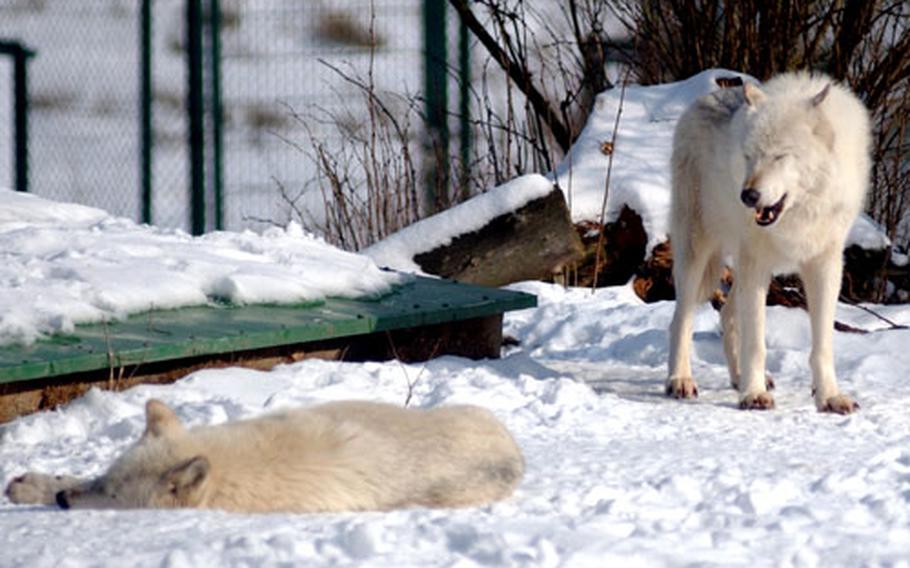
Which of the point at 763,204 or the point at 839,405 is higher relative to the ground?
the point at 763,204

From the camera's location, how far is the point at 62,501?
3844 mm

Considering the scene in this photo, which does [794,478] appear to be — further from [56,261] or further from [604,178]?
[604,178]

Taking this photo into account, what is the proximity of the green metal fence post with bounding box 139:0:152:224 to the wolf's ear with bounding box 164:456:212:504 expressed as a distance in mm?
8558

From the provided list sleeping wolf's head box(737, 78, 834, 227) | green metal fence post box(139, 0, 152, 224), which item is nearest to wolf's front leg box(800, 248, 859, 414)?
sleeping wolf's head box(737, 78, 834, 227)

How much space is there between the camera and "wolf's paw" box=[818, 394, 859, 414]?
6109 mm

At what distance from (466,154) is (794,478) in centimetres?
729

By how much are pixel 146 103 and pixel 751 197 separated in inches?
283

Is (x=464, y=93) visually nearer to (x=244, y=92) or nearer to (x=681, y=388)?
(x=244, y=92)

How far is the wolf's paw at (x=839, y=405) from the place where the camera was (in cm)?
611

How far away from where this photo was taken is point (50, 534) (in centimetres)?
353

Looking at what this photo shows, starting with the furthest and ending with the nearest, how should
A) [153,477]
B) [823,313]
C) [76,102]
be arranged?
[76,102] → [823,313] → [153,477]

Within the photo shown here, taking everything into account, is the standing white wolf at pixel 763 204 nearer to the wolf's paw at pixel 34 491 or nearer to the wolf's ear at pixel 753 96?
the wolf's ear at pixel 753 96

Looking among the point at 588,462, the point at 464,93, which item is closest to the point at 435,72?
the point at 464,93

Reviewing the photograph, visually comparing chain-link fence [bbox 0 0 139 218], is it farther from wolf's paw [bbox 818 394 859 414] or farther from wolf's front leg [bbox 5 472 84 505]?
wolf's front leg [bbox 5 472 84 505]
